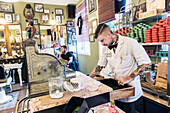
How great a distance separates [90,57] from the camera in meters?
4.41

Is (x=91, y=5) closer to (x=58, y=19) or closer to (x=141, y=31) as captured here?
(x=58, y=19)

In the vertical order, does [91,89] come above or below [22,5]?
below

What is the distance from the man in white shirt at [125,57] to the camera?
135 centimetres

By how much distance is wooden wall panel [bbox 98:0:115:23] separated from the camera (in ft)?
9.76

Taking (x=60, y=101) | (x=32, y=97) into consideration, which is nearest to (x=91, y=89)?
(x=60, y=101)

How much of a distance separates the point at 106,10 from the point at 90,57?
1.79 meters

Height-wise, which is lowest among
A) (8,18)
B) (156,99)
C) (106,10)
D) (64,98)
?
(156,99)

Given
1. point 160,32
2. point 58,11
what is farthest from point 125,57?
point 58,11

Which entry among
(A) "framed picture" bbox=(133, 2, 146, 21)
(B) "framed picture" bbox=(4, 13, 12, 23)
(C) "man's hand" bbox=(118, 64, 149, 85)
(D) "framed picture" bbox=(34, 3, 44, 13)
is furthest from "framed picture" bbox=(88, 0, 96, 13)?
(B) "framed picture" bbox=(4, 13, 12, 23)

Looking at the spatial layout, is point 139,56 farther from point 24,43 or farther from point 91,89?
point 24,43

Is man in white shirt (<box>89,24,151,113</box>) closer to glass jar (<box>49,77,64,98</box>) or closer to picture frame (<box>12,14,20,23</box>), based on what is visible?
glass jar (<box>49,77,64,98</box>)

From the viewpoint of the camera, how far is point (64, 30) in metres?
5.37

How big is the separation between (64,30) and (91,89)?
4.70m

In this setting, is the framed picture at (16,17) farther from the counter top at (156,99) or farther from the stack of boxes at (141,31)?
the counter top at (156,99)
